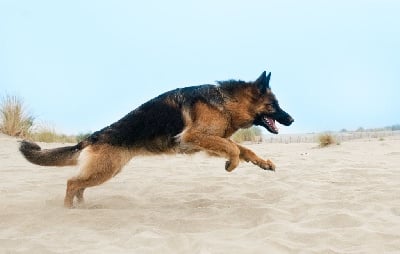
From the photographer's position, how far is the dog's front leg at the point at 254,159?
6.32m

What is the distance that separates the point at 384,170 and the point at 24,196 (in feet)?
17.7

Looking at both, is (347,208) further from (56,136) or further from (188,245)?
(56,136)

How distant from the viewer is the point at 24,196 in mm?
6973

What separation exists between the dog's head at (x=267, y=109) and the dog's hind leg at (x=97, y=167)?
182 cm

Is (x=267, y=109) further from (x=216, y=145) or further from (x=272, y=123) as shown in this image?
(x=216, y=145)

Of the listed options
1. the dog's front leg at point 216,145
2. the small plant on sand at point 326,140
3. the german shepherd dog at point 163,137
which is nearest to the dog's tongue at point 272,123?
the german shepherd dog at point 163,137

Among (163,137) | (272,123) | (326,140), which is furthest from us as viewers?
(326,140)

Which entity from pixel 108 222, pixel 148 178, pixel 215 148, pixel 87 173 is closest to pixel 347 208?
pixel 215 148

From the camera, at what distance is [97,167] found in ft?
21.1

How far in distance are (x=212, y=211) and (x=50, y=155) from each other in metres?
2.26

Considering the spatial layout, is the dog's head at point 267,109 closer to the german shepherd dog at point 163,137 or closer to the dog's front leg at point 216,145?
the german shepherd dog at point 163,137

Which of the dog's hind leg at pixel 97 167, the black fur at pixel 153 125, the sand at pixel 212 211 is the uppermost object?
the black fur at pixel 153 125

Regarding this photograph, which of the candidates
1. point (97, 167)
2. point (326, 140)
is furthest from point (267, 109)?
point (326, 140)

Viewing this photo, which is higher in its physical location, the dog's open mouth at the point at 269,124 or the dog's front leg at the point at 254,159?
the dog's open mouth at the point at 269,124
